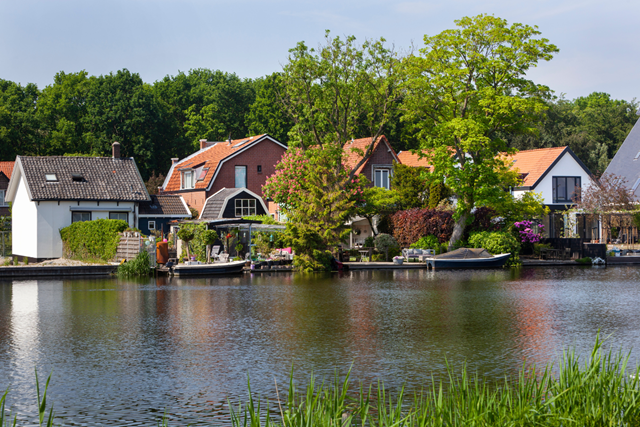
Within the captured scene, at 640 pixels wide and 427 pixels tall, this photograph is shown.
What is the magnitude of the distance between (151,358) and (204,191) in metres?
44.4

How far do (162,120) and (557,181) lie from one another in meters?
42.0

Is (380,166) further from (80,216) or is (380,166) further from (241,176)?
(80,216)

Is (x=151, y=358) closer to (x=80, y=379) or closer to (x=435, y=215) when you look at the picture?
(x=80, y=379)

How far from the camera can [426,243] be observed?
147ft

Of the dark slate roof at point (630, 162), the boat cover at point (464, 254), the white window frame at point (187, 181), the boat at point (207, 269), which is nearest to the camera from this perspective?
the boat at point (207, 269)

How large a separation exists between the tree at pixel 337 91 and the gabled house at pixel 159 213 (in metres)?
11.0

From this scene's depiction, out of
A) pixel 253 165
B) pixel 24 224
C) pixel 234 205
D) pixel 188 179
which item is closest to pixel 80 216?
pixel 24 224

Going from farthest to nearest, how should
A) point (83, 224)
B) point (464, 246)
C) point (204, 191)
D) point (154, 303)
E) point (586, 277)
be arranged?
point (204, 191) < point (464, 246) < point (83, 224) < point (586, 277) < point (154, 303)

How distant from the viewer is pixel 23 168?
4516 cm

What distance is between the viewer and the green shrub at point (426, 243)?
44812 mm

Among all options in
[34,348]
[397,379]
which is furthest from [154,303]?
[397,379]

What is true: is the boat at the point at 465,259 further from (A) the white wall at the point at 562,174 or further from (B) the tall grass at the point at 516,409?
(B) the tall grass at the point at 516,409

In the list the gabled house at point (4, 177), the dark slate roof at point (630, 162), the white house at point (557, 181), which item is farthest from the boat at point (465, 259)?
the gabled house at point (4, 177)

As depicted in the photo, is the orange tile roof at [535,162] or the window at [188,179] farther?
the window at [188,179]
